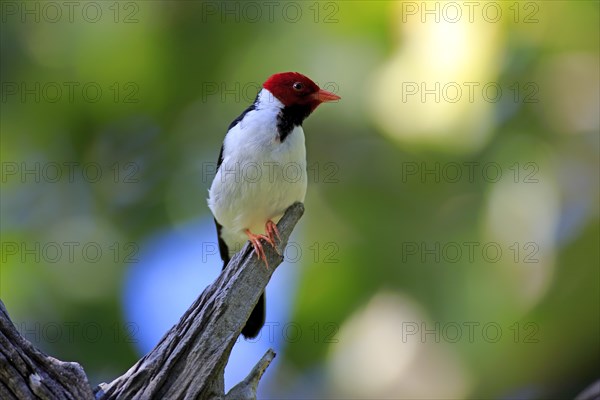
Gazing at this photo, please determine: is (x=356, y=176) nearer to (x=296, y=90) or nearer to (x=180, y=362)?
(x=296, y=90)

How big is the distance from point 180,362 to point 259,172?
1.49 metres

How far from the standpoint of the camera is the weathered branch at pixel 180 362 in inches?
106

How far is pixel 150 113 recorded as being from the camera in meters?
5.66

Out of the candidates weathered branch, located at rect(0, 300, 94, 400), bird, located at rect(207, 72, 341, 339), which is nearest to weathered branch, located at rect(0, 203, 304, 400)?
weathered branch, located at rect(0, 300, 94, 400)

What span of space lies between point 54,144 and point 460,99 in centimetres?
285

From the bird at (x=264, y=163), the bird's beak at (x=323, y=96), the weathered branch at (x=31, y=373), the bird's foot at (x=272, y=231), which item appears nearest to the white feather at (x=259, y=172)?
the bird at (x=264, y=163)

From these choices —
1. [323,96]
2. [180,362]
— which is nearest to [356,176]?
[323,96]

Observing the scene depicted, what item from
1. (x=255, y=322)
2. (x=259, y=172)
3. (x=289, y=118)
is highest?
(x=289, y=118)

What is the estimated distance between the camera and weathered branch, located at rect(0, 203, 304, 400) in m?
2.70

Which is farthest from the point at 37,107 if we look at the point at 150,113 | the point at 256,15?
the point at 256,15

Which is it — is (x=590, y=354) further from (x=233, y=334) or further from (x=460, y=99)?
(x=233, y=334)

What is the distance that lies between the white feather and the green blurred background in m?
1.01

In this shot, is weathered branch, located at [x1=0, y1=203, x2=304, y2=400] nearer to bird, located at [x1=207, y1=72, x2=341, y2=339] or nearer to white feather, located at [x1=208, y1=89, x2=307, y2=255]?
bird, located at [x1=207, y1=72, x2=341, y2=339]

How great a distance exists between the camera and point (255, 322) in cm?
442
